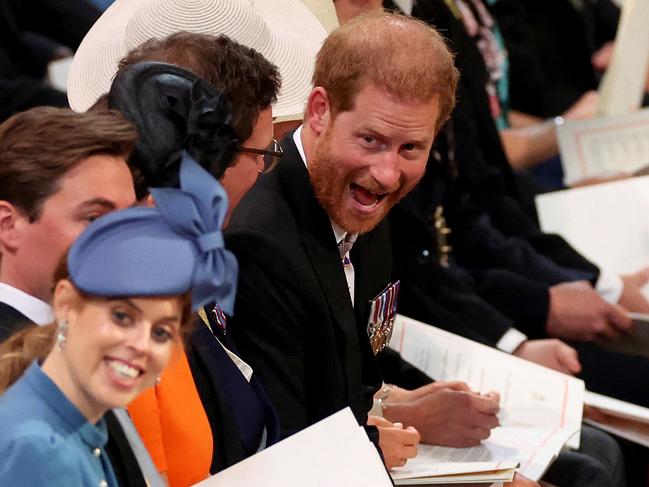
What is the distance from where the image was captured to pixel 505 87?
13.0ft

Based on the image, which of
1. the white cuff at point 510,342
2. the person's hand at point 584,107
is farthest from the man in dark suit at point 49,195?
the person's hand at point 584,107

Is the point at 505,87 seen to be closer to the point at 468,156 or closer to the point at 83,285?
the point at 468,156

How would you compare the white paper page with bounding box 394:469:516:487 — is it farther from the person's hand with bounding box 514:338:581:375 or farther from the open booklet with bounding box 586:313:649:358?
the open booklet with bounding box 586:313:649:358

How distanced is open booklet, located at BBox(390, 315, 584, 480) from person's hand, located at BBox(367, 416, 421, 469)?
8.3 inches

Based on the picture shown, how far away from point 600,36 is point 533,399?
253 cm

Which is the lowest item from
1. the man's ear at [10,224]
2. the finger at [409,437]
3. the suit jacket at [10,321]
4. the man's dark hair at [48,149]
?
the finger at [409,437]

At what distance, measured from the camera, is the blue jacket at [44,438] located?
1204 millimetres

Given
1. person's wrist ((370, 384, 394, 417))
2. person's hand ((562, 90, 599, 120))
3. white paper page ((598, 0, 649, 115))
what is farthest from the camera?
person's hand ((562, 90, 599, 120))

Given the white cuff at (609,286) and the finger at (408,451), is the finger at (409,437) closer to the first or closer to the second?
the finger at (408,451)

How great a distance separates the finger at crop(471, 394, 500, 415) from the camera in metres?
2.30

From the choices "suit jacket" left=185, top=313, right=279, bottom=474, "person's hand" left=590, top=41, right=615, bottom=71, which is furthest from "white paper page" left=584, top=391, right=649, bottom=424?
"person's hand" left=590, top=41, right=615, bottom=71

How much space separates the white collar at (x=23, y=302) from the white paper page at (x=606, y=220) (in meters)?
2.15

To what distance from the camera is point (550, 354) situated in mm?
2951

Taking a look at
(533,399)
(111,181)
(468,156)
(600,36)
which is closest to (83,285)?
(111,181)
